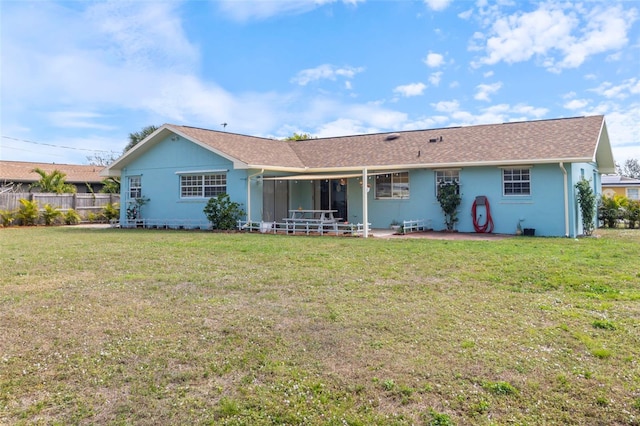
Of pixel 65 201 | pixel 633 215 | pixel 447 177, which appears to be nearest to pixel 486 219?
pixel 447 177

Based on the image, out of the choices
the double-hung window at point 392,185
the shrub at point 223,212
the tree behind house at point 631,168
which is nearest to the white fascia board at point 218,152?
the shrub at point 223,212

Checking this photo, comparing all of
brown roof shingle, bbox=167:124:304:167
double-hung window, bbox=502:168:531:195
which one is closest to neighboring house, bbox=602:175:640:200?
double-hung window, bbox=502:168:531:195

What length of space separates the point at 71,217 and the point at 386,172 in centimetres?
1729

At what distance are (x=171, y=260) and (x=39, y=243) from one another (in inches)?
252

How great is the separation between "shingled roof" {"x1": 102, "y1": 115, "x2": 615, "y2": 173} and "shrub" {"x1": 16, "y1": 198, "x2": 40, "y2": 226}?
4.46m

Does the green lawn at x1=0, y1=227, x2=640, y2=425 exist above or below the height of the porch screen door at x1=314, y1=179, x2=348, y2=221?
below

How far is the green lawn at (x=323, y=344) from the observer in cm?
355

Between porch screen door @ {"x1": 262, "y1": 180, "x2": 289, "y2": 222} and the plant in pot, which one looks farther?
porch screen door @ {"x1": 262, "y1": 180, "x2": 289, "y2": 222}

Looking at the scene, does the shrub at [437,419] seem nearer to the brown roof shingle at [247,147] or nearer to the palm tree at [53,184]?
the brown roof shingle at [247,147]

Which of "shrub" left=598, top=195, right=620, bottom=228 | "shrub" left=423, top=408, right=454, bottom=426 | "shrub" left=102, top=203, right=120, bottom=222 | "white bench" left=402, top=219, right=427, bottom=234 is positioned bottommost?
"shrub" left=423, top=408, right=454, bottom=426

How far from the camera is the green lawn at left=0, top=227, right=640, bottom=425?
11.7 feet

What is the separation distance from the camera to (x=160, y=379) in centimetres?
407

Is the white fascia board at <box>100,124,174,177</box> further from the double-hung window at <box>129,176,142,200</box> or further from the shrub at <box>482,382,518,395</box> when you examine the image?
the shrub at <box>482,382,518,395</box>

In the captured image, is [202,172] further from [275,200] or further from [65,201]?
[65,201]
